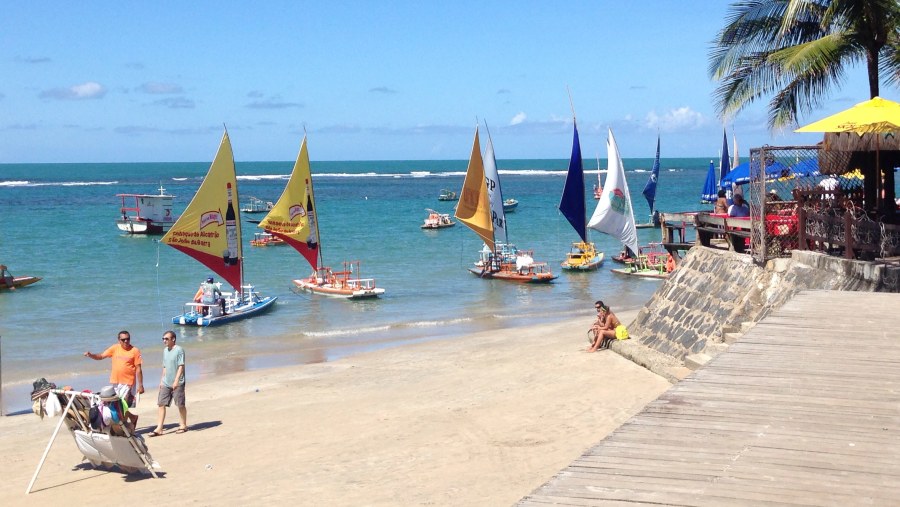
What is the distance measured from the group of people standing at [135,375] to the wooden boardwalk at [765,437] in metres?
6.75

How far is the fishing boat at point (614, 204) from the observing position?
32.2 metres

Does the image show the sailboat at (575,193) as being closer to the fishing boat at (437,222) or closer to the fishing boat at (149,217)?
the fishing boat at (437,222)

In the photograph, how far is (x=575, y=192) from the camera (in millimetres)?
31328

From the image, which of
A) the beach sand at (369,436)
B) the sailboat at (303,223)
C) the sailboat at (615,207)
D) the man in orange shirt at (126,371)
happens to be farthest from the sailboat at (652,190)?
the man in orange shirt at (126,371)

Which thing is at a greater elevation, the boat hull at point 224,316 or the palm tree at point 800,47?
the palm tree at point 800,47

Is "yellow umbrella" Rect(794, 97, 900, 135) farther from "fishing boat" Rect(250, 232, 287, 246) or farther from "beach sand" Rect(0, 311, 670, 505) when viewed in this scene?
"fishing boat" Rect(250, 232, 287, 246)

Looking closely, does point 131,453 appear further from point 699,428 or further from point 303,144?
point 303,144

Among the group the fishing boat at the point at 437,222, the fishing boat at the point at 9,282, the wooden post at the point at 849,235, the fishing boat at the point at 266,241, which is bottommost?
the fishing boat at the point at 9,282

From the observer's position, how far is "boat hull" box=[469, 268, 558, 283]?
3397cm

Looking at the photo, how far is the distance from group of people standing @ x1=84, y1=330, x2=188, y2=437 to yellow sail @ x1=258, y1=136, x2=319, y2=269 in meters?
18.6

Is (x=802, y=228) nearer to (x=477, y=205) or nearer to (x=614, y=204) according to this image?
(x=614, y=204)

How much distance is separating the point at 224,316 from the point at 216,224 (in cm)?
296

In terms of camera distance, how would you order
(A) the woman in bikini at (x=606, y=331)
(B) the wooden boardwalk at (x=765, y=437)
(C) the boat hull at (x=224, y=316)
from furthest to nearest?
(C) the boat hull at (x=224, y=316), (A) the woman in bikini at (x=606, y=331), (B) the wooden boardwalk at (x=765, y=437)

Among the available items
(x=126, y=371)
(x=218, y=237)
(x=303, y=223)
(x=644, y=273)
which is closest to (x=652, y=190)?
(x=644, y=273)
